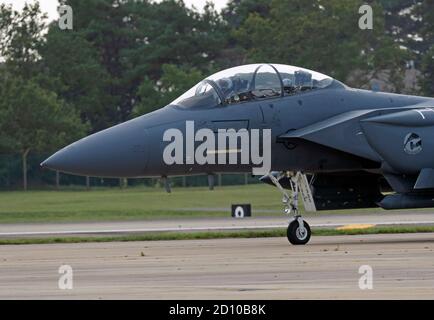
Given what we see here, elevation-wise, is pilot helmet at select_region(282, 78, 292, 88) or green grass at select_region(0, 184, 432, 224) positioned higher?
pilot helmet at select_region(282, 78, 292, 88)

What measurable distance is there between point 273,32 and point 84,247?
60.2 m

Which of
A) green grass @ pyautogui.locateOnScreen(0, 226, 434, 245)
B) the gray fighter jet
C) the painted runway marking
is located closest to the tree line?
the painted runway marking

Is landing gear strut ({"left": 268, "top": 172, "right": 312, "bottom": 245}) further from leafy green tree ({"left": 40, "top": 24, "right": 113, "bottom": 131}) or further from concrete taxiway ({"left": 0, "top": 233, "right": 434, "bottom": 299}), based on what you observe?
leafy green tree ({"left": 40, "top": 24, "right": 113, "bottom": 131})

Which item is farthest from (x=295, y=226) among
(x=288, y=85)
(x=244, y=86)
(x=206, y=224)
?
(x=206, y=224)

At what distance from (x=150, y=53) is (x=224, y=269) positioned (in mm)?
70354

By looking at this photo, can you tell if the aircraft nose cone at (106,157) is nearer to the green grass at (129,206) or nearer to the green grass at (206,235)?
the green grass at (206,235)

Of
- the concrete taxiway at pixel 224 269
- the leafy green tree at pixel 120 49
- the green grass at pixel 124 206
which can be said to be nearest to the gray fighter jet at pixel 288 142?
the concrete taxiway at pixel 224 269

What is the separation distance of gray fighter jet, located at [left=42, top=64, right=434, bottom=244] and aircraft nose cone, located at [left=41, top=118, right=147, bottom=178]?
0.05 feet

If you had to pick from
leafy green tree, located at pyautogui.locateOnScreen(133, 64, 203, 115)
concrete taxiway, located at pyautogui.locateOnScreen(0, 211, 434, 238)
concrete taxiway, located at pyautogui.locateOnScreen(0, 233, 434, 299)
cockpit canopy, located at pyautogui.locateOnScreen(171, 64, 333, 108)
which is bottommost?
concrete taxiway, located at pyautogui.locateOnScreen(0, 211, 434, 238)

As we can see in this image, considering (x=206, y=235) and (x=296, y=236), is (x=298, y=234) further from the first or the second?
(x=206, y=235)

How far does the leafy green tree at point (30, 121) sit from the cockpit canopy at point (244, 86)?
1862 inches

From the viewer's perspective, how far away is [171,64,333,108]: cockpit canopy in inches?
754
